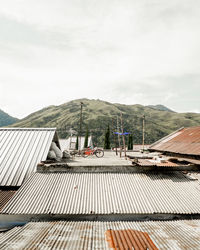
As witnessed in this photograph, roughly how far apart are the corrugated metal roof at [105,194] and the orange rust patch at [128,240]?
2.68 meters

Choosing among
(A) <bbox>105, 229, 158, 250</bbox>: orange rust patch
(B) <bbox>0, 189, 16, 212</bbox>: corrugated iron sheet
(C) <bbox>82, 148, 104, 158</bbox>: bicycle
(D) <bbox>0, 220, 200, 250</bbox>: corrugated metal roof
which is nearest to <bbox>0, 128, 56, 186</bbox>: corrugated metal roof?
(B) <bbox>0, 189, 16, 212</bbox>: corrugated iron sheet

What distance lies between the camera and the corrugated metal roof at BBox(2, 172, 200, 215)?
32.2 feet

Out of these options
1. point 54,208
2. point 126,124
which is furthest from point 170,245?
point 126,124

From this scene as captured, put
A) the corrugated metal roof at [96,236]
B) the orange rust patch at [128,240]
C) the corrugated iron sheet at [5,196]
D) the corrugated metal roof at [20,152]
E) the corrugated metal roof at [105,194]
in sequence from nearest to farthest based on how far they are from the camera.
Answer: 1. the orange rust patch at [128,240]
2. the corrugated metal roof at [96,236]
3. the corrugated metal roof at [105,194]
4. the corrugated iron sheet at [5,196]
5. the corrugated metal roof at [20,152]

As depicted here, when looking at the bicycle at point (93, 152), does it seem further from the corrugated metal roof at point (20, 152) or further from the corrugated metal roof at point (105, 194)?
the corrugated metal roof at point (105, 194)

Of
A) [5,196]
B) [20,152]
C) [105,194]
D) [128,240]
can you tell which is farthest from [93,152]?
[128,240]

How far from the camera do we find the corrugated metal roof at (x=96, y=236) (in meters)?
5.88

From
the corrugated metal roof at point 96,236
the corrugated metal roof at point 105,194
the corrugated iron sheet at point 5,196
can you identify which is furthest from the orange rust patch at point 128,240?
the corrugated iron sheet at point 5,196

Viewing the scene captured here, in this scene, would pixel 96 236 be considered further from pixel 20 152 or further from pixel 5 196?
pixel 20 152

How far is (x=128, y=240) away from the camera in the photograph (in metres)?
6.14

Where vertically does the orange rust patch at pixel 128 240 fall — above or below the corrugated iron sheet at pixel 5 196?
above

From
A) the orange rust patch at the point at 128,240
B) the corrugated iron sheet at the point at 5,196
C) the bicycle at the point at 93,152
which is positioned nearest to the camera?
the orange rust patch at the point at 128,240

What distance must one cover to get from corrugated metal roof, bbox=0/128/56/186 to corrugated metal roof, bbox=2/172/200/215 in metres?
1.71

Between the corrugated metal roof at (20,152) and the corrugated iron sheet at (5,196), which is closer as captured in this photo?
the corrugated iron sheet at (5,196)
